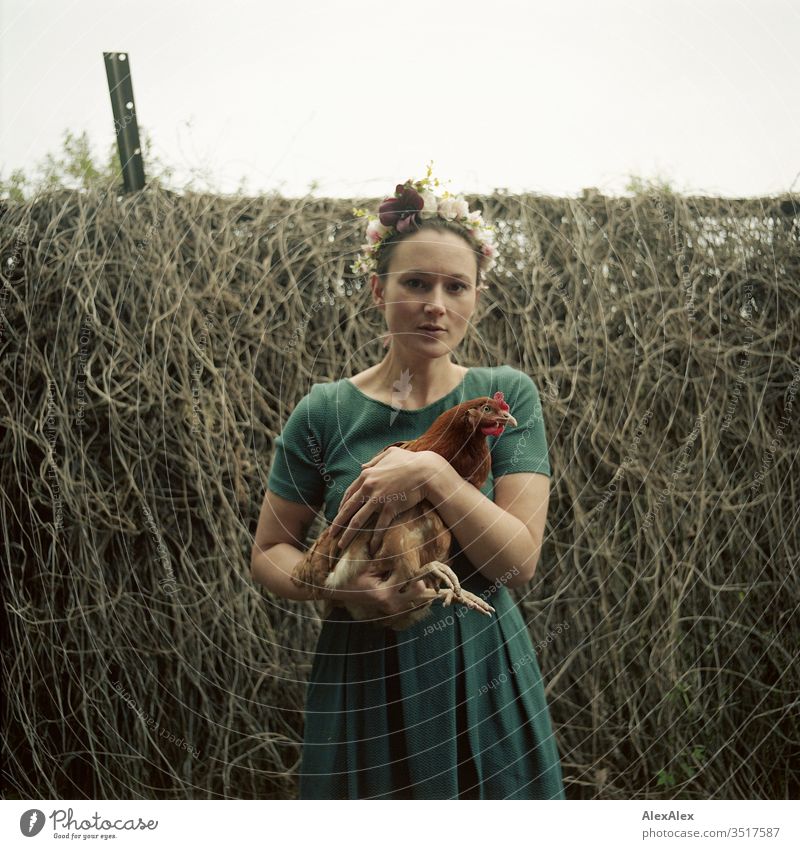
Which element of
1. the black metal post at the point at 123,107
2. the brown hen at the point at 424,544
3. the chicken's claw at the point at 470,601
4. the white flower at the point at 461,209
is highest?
the black metal post at the point at 123,107

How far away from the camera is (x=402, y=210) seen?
25.7 inches

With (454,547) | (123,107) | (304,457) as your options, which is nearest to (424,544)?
(454,547)

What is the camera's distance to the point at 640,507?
2.79 ft

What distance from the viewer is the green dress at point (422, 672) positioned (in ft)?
2.10

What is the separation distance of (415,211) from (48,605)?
1.88 ft

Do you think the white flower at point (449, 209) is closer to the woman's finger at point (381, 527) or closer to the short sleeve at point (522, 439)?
the short sleeve at point (522, 439)

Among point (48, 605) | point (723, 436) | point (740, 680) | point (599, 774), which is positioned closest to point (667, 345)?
point (723, 436)

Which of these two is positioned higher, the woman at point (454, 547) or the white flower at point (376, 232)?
the white flower at point (376, 232)

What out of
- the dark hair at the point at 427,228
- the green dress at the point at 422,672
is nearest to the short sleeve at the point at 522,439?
the green dress at the point at 422,672

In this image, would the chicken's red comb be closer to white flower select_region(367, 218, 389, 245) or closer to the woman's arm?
the woman's arm

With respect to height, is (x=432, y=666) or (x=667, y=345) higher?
(x=667, y=345)

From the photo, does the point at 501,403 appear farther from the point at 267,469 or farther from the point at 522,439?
the point at 267,469

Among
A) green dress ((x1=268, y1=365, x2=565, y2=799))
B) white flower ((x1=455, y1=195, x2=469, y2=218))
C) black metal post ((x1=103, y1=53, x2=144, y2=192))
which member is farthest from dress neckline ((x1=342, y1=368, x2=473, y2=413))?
black metal post ((x1=103, y1=53, x2=144, y2=192))

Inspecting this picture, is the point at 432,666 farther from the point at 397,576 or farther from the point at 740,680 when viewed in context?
the point at 740,680
